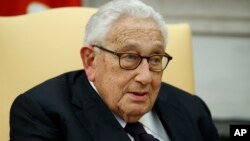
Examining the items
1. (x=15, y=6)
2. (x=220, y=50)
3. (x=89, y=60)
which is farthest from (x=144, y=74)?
(x=220, y=50)

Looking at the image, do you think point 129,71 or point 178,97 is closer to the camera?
point 129,71

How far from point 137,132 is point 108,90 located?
0.19m

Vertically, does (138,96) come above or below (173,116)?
above

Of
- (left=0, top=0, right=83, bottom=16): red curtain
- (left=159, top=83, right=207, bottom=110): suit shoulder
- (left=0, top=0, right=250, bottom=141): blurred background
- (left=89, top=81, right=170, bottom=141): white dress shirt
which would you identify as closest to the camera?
(left=89, top=81, right=170, bottom=141): white dress shirt

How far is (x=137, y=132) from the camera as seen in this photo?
1.81m

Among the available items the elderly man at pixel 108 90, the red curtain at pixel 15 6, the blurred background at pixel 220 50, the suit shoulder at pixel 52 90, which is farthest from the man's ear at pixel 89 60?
the blurred background at pixel 220 50

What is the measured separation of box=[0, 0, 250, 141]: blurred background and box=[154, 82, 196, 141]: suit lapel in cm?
145

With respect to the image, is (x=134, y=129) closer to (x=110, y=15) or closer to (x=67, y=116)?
(x=67, y=116)

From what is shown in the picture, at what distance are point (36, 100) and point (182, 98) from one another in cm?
63

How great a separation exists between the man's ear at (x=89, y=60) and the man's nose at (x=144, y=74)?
17 centimetres

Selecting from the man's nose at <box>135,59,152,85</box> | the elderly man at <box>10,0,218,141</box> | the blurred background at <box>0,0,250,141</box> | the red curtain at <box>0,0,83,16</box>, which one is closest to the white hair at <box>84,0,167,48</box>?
the elderly man at <box>10,0,218,141</box>

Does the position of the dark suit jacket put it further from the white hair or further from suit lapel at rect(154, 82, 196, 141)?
the white hair

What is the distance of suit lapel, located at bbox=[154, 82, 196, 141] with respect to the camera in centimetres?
192

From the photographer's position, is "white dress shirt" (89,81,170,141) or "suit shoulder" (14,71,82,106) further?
"white dress shirt" (89,81,170,141)
